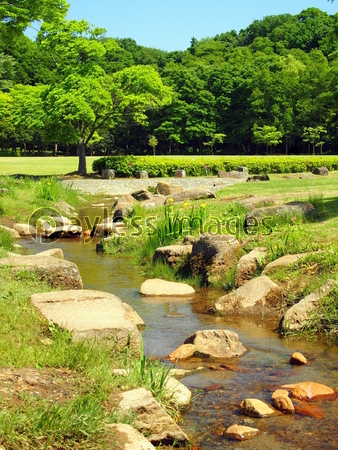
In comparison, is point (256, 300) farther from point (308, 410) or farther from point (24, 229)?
point (24, 229)

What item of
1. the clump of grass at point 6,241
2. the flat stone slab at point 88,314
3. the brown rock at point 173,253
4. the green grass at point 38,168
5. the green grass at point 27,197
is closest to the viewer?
the flat stone slab at point 88,314

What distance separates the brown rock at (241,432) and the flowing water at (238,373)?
45 millimetres

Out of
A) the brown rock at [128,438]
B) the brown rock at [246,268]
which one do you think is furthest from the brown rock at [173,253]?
the brown rock at [128,438]

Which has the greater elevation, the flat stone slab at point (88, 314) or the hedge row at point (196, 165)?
the hedge row at point (196, 165)

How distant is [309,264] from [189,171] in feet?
89.3

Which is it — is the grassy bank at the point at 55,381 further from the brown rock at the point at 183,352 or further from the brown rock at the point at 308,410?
the brown rock at the point at 308,410

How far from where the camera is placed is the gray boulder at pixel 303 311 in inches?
282

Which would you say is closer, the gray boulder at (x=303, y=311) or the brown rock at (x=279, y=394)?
the brown rock at (x=279, y=394)

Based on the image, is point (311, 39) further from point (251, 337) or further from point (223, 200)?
point (251, 337)

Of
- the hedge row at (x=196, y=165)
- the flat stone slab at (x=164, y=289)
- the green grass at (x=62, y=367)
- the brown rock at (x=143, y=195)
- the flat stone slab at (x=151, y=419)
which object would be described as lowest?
the flat stone slab at (x=164, y=289)

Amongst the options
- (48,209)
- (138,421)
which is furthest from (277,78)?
(138,421)

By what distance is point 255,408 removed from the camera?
472 centimetres

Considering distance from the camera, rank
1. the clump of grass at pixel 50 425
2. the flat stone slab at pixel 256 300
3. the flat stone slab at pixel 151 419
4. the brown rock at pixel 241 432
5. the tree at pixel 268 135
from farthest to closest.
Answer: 1. the tree at pixel 268 135
2. the flat stone slab at pixel 256 300
3. the brown rock at pixel 241 432
4. the flat stone slab at pixel 151 419
5. the clump of grass at pixel 50 425

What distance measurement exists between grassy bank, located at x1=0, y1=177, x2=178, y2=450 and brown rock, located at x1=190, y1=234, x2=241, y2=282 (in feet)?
11.9
